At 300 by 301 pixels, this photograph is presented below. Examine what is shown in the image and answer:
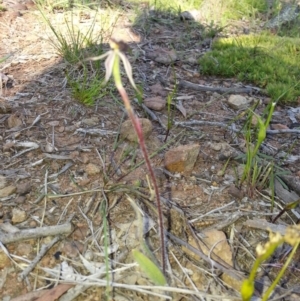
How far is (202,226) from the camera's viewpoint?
5.16 ft

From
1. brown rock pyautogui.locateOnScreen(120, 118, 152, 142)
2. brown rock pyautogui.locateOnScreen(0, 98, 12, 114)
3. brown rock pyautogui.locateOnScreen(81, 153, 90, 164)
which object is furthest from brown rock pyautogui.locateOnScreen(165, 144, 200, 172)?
brown rock pyautogui.locateOnScreen(0, 98, 12, 114)

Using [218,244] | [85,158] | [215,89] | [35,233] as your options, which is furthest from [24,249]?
[215,89]

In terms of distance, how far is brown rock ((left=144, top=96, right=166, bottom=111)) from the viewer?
2312mm

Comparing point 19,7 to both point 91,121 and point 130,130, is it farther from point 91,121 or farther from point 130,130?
point 130,130

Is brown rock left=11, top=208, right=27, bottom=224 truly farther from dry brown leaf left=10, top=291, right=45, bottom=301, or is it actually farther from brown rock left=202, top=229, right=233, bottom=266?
brown rock left=202, top=229, right=233, bottom=266

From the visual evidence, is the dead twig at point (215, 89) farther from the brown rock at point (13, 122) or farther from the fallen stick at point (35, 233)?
the fallen stick at point (35, 233)

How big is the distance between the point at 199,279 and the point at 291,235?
1.90ft

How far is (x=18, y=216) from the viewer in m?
1.54

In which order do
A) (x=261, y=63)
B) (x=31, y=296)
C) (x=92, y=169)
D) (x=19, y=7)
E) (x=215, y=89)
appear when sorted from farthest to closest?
(x=19, y=7) < (x=261, y=63) < (x=215, y=89) < (x=92, y=169) < (x=31, y=296)

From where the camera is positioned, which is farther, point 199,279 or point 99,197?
point 99,197

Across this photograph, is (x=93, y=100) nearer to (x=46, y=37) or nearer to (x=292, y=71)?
(x=46, y=37)

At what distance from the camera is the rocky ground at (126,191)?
4.51 feet

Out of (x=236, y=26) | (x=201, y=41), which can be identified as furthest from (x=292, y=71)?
(x=236, y=26)

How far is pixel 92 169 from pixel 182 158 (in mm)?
377
